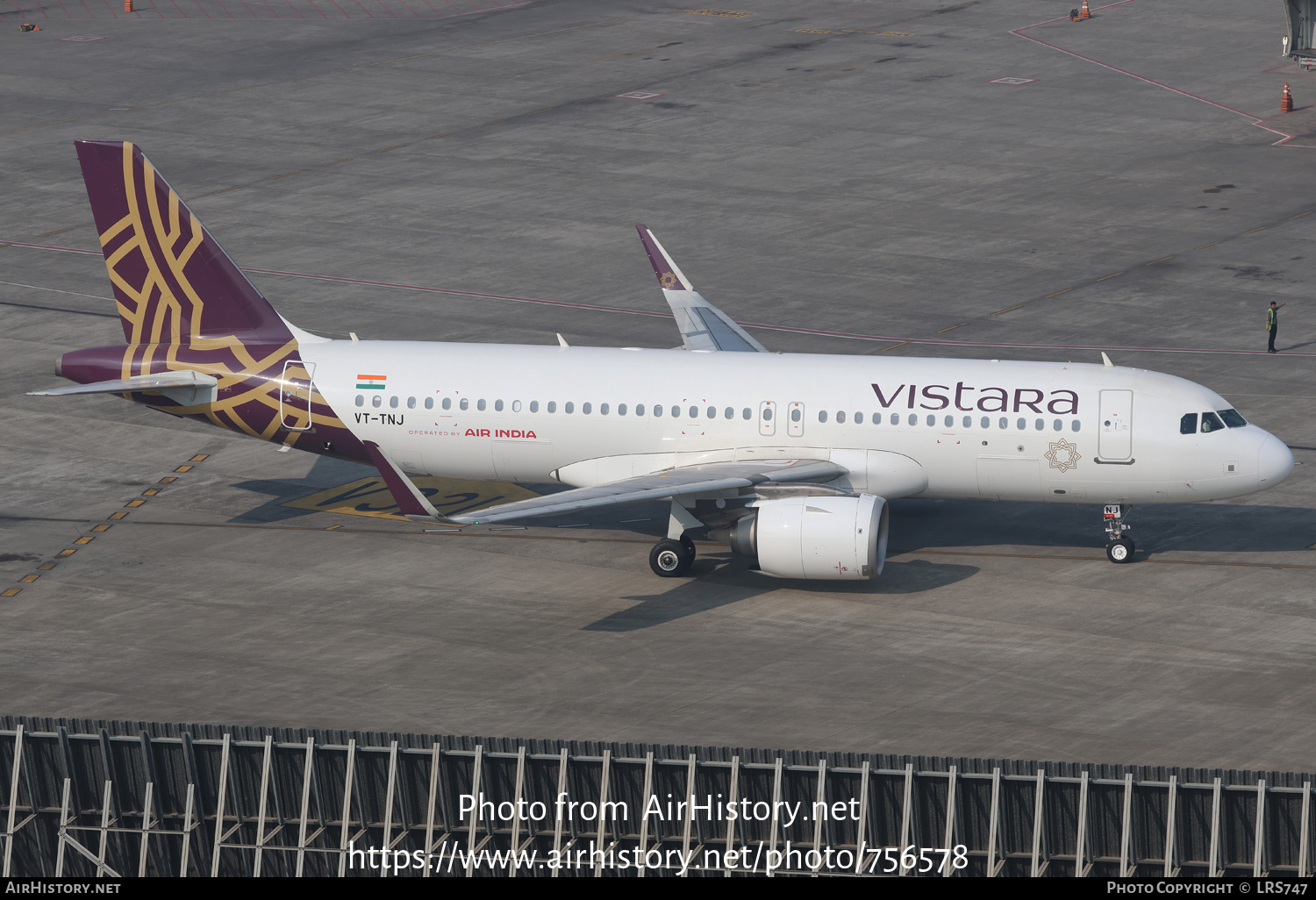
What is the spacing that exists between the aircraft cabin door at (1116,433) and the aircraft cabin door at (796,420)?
712cm

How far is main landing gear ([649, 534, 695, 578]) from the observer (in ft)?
142

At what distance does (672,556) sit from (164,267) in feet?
51.0

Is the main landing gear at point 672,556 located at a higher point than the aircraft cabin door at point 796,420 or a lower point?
lower

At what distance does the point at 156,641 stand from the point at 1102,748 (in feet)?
67.1

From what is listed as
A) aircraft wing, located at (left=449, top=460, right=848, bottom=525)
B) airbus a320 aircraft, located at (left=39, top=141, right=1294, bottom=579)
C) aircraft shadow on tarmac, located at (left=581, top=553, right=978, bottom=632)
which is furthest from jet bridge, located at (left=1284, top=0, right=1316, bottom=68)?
aircraft wing, located at (left=449, top=460, right=848, bottom=525)

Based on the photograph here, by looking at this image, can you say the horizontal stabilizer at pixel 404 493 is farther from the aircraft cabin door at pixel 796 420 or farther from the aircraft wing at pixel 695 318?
the aircraft wing at pixel 695 318

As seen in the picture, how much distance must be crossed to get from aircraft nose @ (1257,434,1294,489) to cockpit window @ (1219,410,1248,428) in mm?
732

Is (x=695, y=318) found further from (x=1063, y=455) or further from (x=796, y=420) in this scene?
(x=1063, y=455)

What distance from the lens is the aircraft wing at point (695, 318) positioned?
51.5m

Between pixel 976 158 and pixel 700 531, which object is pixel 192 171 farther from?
pixel 700 531

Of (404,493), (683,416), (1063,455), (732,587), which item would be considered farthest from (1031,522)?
(404,493)

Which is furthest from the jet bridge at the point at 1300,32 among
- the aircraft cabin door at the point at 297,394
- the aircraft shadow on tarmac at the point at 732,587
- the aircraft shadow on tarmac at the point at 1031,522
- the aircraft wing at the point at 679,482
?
the aircraft cabin door at the point at 297,394

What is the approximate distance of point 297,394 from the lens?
45.8m
